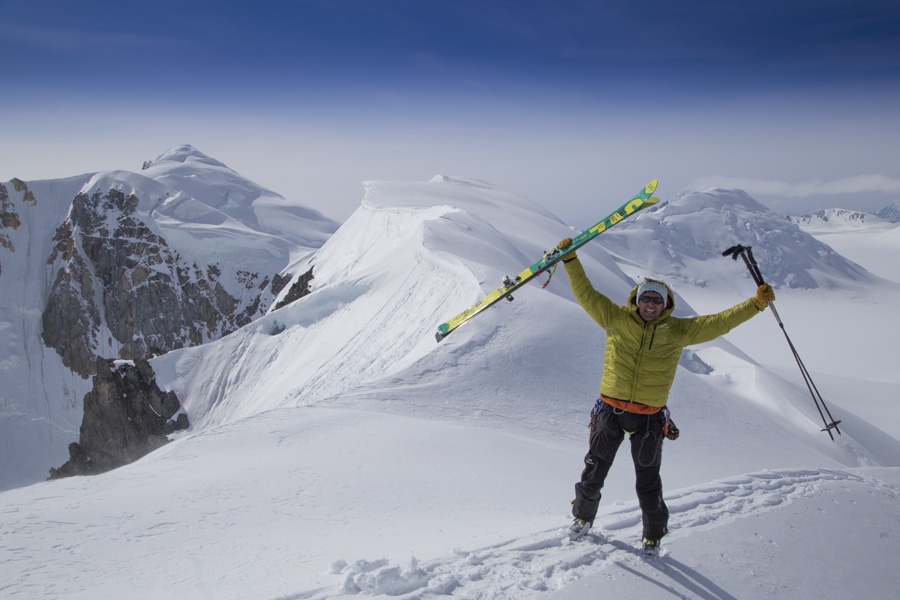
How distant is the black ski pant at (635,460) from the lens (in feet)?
17.0

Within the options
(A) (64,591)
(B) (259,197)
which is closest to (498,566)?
(A) (64,591)

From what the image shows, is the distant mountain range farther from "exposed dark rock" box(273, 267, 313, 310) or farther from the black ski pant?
the black ski pant

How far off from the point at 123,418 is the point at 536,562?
44961 millimetres

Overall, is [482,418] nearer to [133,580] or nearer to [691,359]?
[133,580]

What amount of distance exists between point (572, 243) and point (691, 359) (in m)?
23.7

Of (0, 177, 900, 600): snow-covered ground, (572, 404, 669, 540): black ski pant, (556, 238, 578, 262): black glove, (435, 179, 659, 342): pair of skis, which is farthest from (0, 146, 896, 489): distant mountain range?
(572, 404, 669, 540): black ski pant

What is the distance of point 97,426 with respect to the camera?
44.3 meters

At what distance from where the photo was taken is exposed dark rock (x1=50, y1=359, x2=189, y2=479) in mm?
36031

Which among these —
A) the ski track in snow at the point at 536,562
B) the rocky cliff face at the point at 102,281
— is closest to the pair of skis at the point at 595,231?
the ski track in snow at the point at 536,562

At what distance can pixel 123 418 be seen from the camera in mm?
40969

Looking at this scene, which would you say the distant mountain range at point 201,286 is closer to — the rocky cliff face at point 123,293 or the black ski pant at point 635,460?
the rocky cliff face at point 123,293

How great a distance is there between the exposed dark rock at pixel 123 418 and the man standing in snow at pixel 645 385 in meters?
33.4

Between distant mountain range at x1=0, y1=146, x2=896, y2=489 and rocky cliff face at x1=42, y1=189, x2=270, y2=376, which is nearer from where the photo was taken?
distant mountain range at x1=0, y1=146, x2=896, y2=489

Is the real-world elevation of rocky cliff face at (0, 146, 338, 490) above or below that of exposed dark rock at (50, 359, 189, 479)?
above
